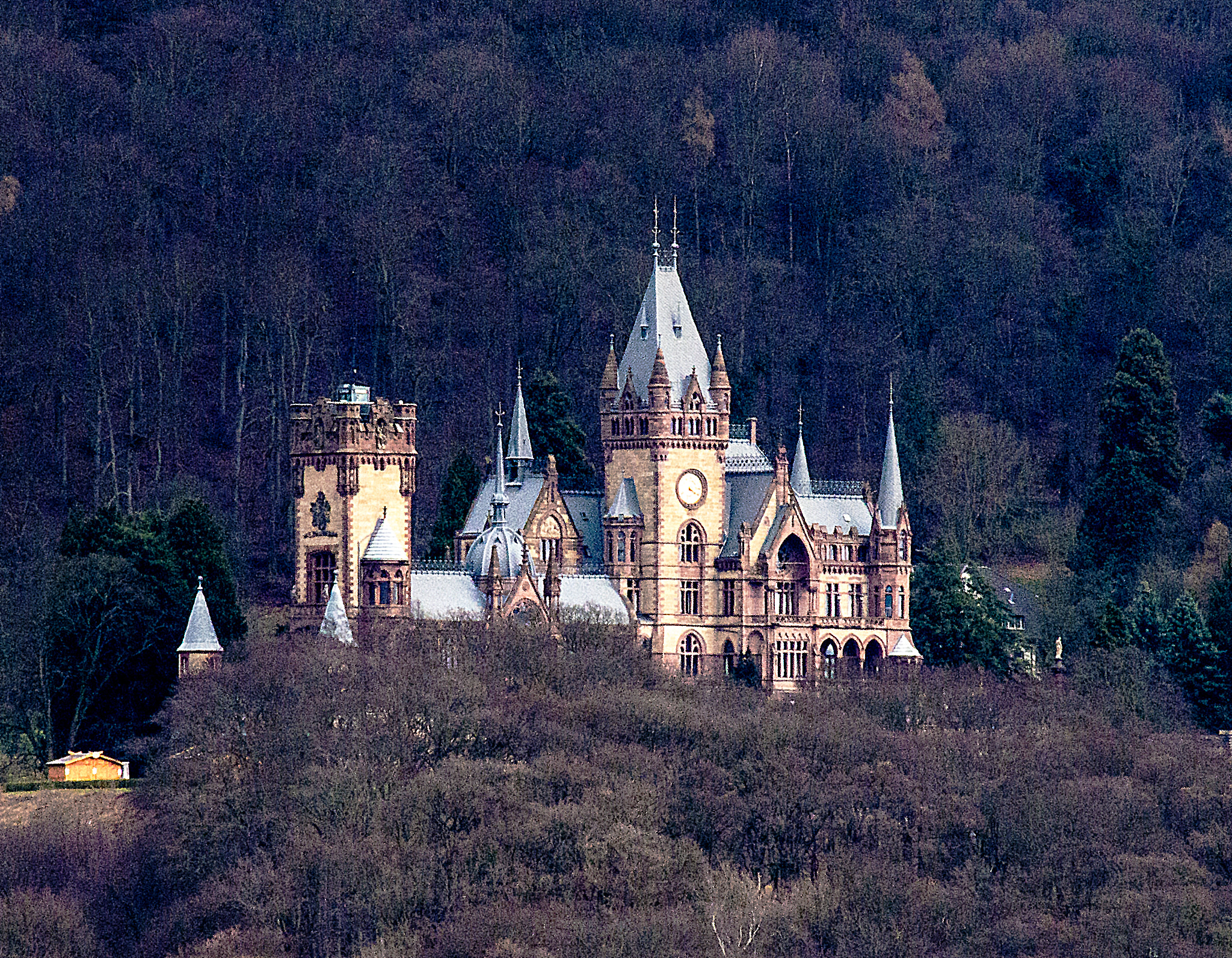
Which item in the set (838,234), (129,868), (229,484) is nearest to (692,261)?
(838,234)

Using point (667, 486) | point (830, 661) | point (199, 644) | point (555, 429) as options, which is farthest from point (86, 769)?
point (555, 429)

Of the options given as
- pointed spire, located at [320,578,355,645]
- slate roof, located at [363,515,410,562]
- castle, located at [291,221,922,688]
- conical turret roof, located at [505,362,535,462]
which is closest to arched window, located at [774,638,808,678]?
castle, located at [291,221,922,688]

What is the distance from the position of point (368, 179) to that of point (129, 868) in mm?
45198

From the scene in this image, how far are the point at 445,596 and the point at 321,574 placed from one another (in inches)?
135

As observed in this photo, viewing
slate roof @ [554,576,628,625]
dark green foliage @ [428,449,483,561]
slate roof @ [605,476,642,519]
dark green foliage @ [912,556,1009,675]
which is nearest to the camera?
slate roof @ [554,576,628,625]

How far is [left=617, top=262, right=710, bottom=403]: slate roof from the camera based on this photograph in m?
127

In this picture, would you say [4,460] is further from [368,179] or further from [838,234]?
[838,234]

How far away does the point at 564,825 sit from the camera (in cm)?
10512

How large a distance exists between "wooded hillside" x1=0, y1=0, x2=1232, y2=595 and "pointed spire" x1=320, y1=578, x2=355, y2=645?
17.7 m

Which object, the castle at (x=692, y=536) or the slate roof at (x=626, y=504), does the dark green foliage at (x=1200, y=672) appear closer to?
the castle at (x=692, y=536)

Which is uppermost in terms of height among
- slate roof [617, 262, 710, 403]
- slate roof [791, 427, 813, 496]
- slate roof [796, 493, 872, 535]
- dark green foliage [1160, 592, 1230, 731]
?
slate roof [617, 262, 710, 403]

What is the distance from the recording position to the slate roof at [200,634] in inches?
4537

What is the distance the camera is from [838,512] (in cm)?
13012

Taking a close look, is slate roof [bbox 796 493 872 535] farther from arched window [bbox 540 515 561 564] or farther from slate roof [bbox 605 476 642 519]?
arched window [bbox 540 515 561 564]
